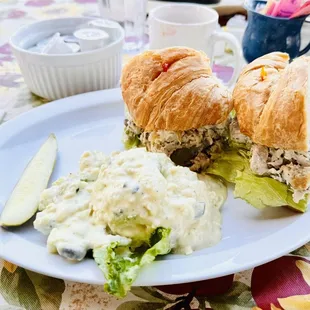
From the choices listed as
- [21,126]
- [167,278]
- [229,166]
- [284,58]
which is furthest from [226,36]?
[167,278]

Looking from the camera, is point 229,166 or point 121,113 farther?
point 121,113

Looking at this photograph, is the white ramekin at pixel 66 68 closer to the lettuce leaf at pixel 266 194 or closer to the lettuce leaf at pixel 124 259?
the lettuce leaf at pixel 266 194

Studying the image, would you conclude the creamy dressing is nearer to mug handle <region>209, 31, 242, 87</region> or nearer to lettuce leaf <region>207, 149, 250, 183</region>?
lettuce leaf <region>207, 149, 250, 183</region>

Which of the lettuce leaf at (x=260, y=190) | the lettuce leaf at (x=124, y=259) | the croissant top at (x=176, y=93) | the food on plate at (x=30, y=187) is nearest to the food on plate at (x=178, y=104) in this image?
the croissant top at (x=176, y=93)

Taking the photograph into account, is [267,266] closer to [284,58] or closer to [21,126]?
[284,58]

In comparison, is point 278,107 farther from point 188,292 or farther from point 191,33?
point 191,33

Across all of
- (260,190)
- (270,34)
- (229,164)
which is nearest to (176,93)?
(229,164)
